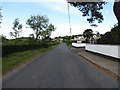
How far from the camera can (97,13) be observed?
26578 millimetres

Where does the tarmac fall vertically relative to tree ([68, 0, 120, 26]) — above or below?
below

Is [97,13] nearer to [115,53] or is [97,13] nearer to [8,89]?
[115,53]

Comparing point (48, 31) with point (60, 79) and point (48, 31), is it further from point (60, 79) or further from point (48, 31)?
point (60, 79)

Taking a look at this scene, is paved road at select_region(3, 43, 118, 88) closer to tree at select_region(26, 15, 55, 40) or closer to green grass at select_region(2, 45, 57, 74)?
green grass at select_region(2, 45, 57, 74)

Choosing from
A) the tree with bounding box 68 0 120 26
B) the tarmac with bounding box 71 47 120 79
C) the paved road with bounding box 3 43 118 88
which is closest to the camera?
the paved road with bounding box 3 43 118 88

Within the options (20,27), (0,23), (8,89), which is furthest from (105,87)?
(20,27)

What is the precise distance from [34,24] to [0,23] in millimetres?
53223

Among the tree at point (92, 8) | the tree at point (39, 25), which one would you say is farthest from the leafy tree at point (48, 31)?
the tree at point (92, 8)

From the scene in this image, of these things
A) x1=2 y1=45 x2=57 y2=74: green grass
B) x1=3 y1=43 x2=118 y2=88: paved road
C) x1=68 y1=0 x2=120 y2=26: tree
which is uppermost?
x1=68 y1=0 x2=120 y2=26: tree

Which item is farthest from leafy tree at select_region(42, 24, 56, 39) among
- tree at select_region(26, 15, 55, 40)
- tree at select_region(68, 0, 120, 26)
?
tree at select_region(68, 0, 120, 26)

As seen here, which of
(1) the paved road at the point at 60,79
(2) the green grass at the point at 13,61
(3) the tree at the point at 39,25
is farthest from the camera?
(3) the tree at the point at 39,25

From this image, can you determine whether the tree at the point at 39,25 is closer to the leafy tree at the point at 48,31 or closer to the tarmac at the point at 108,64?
the leafy tree at the point at 48,31

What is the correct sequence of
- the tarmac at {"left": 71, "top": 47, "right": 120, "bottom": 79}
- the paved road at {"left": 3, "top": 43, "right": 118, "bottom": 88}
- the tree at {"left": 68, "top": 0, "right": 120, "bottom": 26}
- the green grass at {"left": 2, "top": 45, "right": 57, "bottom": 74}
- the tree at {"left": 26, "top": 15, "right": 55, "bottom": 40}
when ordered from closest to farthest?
the paved road at {"left": 3, "top": 43, "right": 118, "bottom": 88} → the tarmac at {"left": 71, "top": 47, "right": 120, "bottom": 79} → the green grass at {"left": 2, "top": 45, "right": 57, "bottom": 74} → the tree at {"left": 68, "top": 0, "right": 120, "bottom": 26} → the tree at {"left": 26, "top": 15, "right": 55, "bottom": 40}

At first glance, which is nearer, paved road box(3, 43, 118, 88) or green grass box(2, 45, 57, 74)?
paved road box(3, 43, 118, 88)
